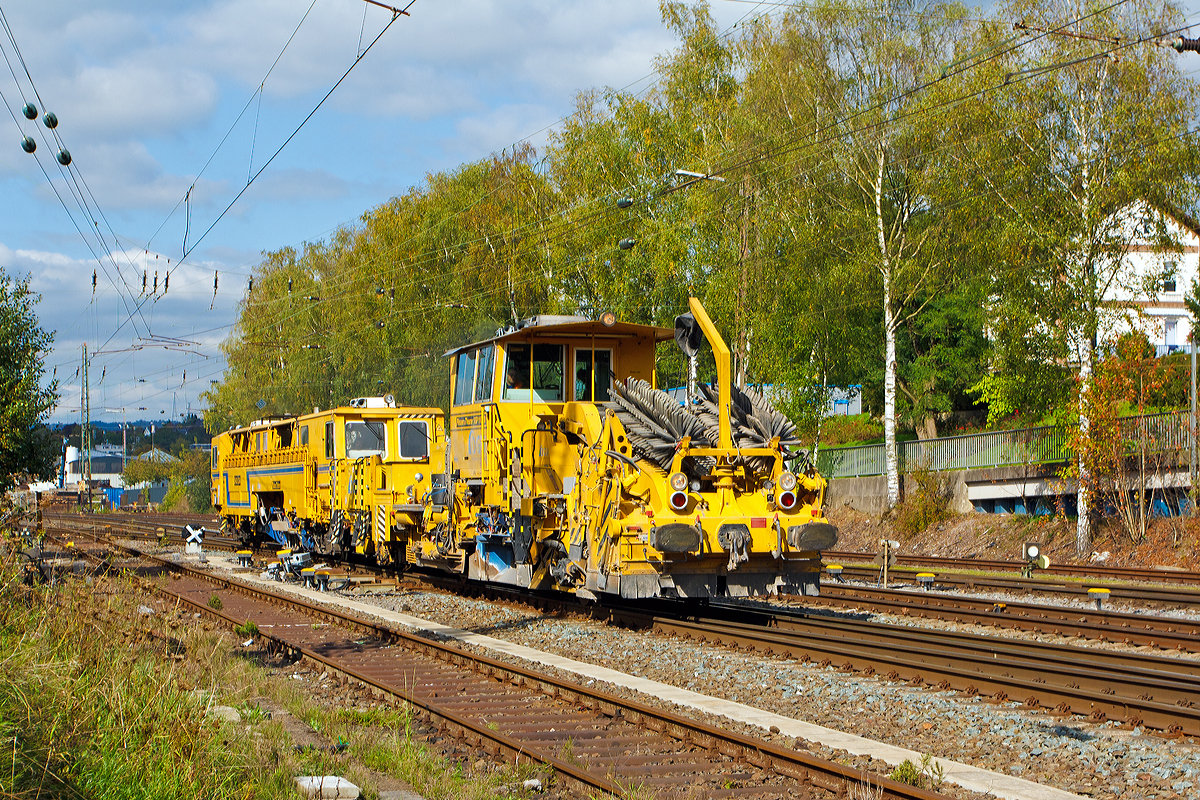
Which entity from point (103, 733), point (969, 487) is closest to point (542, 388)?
point (103, 733)

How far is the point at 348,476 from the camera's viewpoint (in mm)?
21891

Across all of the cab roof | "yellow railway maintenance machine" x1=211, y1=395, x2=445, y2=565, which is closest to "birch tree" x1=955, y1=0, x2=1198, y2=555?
the cab roof

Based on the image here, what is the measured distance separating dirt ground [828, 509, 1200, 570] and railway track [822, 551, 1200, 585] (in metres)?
1.11

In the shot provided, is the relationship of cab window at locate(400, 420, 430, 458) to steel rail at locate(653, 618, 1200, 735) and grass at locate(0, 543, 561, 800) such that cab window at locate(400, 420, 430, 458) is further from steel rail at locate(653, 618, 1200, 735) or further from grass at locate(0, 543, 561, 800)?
grass at locate(0, 543, 561, 800)

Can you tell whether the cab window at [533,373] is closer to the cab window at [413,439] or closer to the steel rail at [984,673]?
the steel rail at [984,673]

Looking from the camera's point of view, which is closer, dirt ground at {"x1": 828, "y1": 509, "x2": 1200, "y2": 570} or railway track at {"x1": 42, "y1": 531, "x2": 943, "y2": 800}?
railway track at {"x1": 42, "y1": 531, "x2": 943, "y2": 800}

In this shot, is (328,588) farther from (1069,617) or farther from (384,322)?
(384,322)

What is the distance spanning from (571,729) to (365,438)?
49.5 ft

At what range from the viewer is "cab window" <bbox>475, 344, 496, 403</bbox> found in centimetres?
1462

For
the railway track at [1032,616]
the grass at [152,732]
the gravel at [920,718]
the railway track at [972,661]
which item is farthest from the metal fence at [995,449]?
the grass at [152,732]

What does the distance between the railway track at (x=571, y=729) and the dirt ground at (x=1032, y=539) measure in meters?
16.7

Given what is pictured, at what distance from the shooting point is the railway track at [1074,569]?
62.2 feet

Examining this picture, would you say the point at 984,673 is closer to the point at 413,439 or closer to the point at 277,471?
the point at 413,439

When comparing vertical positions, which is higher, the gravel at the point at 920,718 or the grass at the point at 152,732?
the grass at the point at 152,732
